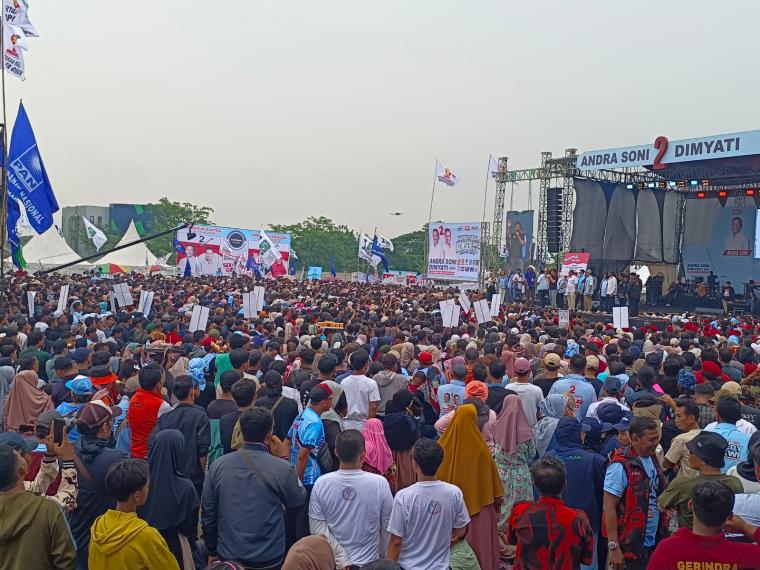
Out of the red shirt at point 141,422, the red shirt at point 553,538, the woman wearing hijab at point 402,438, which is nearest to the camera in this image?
the red shirt at point 553,538

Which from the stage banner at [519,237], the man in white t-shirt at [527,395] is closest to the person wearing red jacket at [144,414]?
the man in white t-shirt at [527,395]

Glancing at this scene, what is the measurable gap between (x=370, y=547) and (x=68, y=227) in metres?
99.0

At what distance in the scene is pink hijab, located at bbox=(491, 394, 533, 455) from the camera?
17.1ft

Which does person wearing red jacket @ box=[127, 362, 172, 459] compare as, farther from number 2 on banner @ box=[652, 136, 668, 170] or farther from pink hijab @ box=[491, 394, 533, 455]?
number 2 on banner @ box=[652, 136, 668, 170]

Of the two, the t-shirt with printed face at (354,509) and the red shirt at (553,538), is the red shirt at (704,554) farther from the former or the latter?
the t-shirt with printed face at (354,509)

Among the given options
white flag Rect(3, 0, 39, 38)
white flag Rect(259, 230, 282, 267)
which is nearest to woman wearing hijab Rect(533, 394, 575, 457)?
white flag Rect(3, 0, 39, 38)

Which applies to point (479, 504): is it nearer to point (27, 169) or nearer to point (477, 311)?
point (477, 311)

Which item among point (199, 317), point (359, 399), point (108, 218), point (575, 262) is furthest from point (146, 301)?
point (108, 218)

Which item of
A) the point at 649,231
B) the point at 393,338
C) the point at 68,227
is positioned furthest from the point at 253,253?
the point at 68,227

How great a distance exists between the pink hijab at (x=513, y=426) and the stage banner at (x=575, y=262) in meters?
17.9

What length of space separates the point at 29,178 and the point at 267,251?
2596 cm

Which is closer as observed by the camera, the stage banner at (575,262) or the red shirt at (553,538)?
the red shirt at (553,538)

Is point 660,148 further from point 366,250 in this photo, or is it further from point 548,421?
point 548,421

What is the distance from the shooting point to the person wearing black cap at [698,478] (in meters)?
3.36
